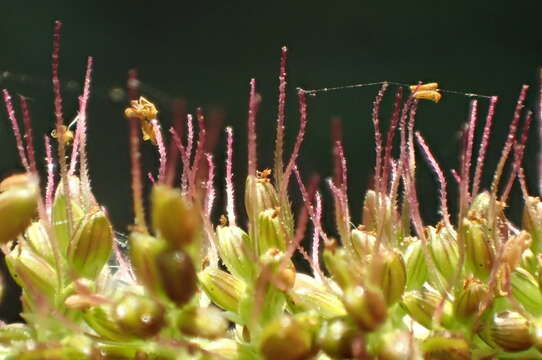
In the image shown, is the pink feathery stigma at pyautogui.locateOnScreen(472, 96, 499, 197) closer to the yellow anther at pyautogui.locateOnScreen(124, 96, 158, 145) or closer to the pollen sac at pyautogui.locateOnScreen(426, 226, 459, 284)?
the pollen sac at pyautogui.locateOnScreen(426, 226, 459, 284)

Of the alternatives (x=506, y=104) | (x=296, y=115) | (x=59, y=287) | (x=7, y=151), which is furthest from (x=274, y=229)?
(x=506, y=104)

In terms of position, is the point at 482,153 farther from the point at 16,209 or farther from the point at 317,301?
the point at 16,209

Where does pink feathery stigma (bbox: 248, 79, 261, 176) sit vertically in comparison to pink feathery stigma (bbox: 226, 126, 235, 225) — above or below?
above

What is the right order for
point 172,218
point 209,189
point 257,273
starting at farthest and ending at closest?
point 209,189
point 257,273
point 172,218

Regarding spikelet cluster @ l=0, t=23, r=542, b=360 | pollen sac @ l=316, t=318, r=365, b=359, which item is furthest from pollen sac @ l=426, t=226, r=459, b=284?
pollen sac @ l=316, t=318, r=365, b=359

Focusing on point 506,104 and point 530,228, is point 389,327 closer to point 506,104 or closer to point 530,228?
point 530,228

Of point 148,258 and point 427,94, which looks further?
point 427,94

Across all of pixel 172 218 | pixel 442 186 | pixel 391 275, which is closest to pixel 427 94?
pixel 442 186
